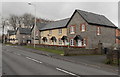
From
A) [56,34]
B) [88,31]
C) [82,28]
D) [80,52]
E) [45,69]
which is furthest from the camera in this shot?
[56,34]

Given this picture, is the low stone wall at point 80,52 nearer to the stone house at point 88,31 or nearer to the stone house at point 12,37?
the stone house at point 88,31

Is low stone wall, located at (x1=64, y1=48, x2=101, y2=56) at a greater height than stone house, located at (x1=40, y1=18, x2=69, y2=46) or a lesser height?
lesser

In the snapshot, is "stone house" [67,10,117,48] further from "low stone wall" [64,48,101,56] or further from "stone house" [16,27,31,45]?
"stone house" [16,27,31,45]

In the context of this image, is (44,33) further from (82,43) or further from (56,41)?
(82,43)

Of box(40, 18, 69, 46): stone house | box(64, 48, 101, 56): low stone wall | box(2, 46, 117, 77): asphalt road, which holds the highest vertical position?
box(40, 18, 69, 46): stone house

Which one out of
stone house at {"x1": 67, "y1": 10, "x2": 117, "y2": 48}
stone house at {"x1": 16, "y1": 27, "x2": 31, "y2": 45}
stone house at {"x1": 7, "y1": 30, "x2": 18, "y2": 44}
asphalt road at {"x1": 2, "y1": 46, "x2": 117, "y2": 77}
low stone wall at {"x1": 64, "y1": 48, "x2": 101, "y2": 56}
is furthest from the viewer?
stone house at {"x1": 7, "y1": 30, "x2": 18, "y2": 44}

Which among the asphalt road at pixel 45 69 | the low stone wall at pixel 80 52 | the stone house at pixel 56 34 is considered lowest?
the asphalt road at pixel 45 69

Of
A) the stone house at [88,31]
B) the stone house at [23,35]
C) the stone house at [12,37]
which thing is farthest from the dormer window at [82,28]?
the stone house at [12,37]

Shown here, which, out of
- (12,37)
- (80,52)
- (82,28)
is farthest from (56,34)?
(12,37)

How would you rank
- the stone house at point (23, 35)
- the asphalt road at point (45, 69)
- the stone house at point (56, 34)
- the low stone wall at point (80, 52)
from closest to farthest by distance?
1. the asphalt road at point (45, 69)
2. the low stone wall at point (80, 52)
3. the stone house at point (56, 34)
4. the stone house at point (23, 35)

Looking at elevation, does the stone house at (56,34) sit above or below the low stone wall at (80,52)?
above

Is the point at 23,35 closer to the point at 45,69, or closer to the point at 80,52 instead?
the point at 80,52

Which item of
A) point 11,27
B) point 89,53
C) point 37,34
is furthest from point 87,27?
point 11,27

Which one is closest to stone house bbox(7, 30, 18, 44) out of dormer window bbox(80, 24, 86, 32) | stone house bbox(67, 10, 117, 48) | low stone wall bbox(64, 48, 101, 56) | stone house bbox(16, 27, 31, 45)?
stone house bbox(16, 27, 31, 45)
